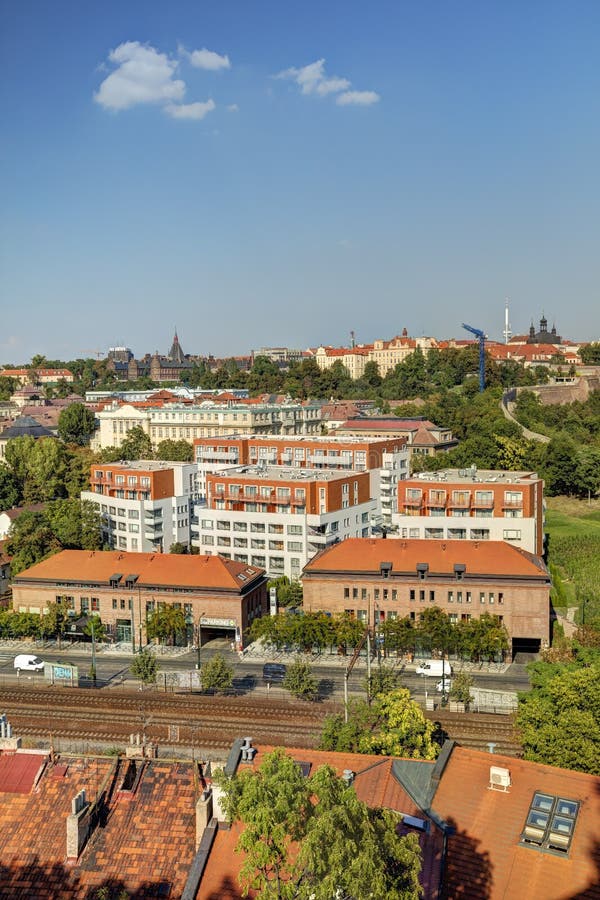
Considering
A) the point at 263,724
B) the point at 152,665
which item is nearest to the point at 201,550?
the point at 152,665

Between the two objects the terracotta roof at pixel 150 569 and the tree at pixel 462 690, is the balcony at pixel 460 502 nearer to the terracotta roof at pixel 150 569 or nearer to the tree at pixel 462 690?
the terracotta roof at pixel 150 569

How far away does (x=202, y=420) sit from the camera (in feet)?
385

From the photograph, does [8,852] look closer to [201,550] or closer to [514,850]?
[514,850]

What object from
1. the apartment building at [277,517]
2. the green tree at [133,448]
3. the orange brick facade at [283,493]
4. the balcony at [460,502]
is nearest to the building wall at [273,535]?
the apartment building at [277,517]

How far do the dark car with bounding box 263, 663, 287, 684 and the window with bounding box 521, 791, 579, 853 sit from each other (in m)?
26.4

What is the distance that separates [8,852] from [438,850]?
11.0 m

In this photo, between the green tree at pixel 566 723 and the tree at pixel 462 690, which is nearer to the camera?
the green tree at pixel 566 723

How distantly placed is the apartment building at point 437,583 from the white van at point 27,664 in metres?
16.5

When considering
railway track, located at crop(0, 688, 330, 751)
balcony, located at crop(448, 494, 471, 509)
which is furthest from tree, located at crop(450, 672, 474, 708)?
balcony, located at crop(448, 494, 471, 509)

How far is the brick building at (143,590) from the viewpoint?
5484cm

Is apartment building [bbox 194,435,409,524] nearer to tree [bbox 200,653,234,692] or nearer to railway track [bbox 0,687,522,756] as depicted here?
tree [bbox 200,653,234,692]

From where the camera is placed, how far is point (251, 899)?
1983cm

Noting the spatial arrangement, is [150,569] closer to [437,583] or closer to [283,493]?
[283,493]

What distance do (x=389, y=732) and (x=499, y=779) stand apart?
8.69 metres
